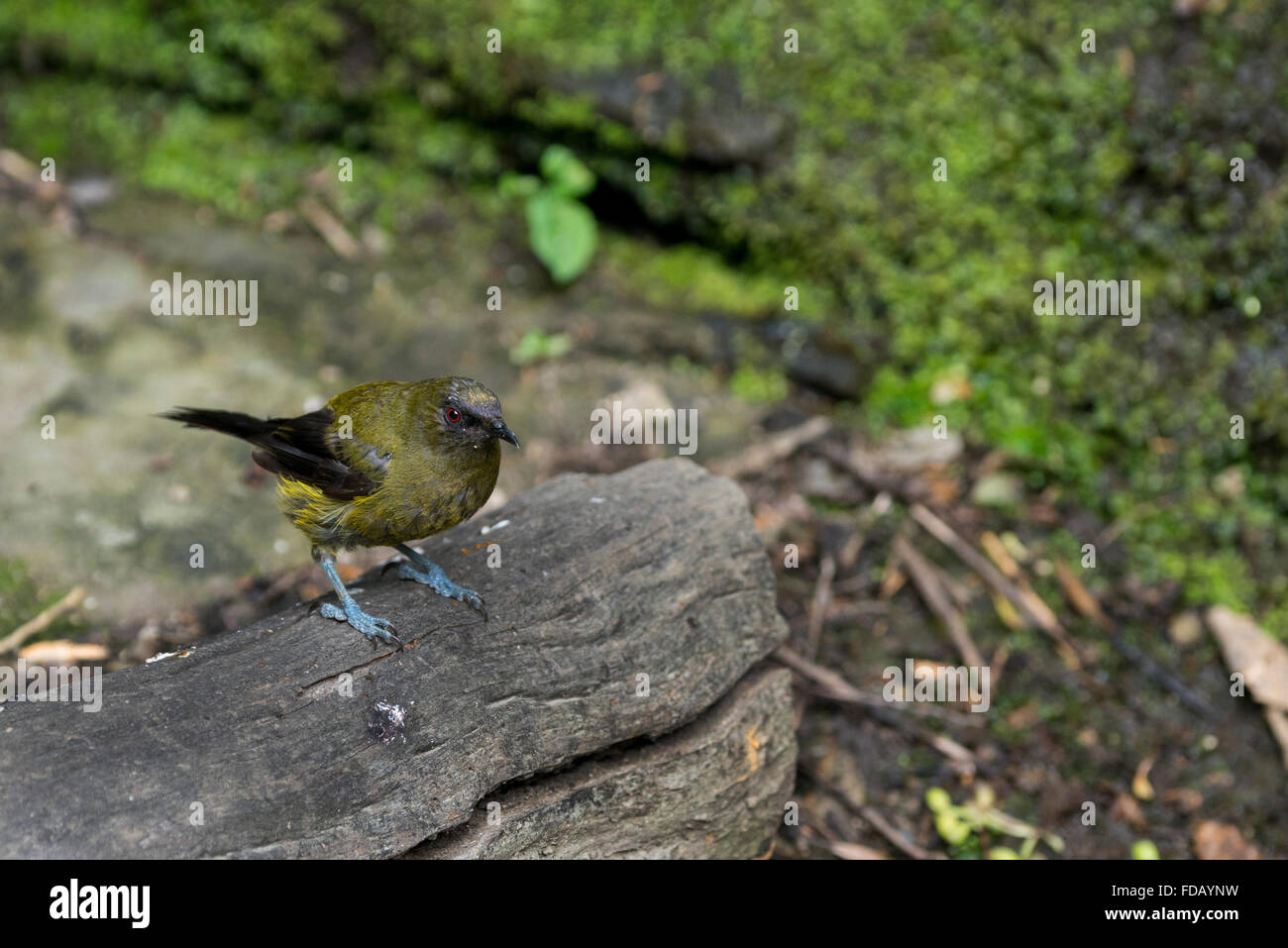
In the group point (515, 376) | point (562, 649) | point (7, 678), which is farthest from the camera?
point (515, 376)

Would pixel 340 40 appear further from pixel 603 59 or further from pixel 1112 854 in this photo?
pixel 1112 854

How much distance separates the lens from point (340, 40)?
725 centimetres

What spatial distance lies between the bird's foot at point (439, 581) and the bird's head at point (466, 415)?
50cm

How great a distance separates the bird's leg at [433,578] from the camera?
146 inches

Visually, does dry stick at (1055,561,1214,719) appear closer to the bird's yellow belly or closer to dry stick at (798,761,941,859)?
dry stick at (798,761,941,859)

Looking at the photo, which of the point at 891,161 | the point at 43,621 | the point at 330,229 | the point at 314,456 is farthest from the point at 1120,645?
the point at 330,229

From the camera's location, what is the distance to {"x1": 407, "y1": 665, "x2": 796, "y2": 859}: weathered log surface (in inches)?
133

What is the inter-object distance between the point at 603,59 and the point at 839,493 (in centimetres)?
316

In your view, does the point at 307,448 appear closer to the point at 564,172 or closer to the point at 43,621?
the point at 43,621

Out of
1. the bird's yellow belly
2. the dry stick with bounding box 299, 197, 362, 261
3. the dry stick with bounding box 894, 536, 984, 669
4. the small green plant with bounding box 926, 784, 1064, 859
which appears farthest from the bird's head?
the dry stick with bounding box 299, 197, 362, 261

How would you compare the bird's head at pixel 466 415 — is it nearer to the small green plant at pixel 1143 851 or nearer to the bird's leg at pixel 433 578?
the bird's leg at pixel 433 578

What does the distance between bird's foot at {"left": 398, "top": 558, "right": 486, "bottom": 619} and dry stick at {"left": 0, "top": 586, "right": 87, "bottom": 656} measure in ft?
5.47

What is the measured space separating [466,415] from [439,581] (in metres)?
0.63
